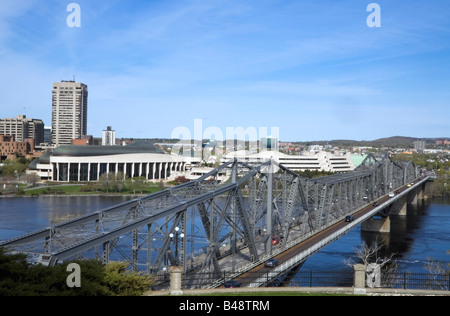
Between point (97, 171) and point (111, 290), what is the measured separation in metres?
103

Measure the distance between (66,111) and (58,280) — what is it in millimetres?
193328

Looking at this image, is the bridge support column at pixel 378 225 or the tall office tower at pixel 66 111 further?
the tall office tower at pixel 66 111

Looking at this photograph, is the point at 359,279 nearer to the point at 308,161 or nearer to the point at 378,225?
the point at 378,225

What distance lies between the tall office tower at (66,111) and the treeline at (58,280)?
621 ft

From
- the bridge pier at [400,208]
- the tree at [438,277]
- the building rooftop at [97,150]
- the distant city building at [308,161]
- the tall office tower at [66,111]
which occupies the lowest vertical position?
the bridge pier at [400,208]

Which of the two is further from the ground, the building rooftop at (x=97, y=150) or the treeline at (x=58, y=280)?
the building rooftop at (x=97, y=150)

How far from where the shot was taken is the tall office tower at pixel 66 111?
196625 mm

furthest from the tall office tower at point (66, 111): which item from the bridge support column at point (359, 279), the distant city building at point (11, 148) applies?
the bridge support column at point (359, 279)

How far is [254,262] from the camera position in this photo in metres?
30.0

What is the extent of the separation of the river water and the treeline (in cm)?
2590

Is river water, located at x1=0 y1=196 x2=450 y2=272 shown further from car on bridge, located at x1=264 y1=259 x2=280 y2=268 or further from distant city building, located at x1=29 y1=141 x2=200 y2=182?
distant city building, located at x1=29 y1=141 x2=200 y2=182

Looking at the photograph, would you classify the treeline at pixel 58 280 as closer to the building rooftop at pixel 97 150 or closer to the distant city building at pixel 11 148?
the building rooftop at pixel 97 150

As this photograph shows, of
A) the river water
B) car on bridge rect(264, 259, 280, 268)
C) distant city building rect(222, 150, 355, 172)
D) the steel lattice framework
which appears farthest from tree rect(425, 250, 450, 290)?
distant city building rect(222, 150, 355, 172)

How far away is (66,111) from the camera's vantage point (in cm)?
19700
